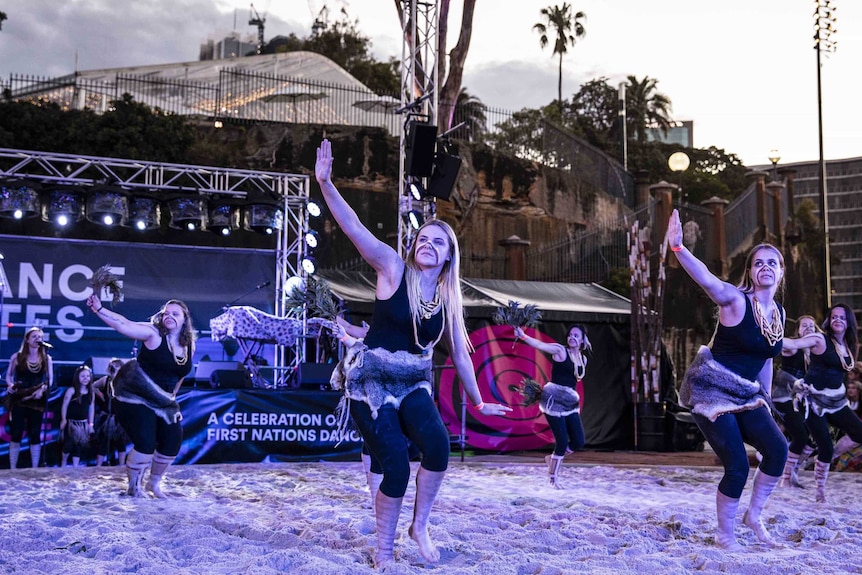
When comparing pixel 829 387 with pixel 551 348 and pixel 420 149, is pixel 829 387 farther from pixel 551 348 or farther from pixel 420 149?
pixel 420 149

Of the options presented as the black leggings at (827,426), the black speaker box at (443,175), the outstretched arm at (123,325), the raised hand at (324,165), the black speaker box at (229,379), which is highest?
the black speaker box at (443,175)

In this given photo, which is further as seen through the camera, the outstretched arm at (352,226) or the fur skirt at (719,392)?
the fur skirt at (719,392)

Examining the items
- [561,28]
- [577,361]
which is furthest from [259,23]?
[577,361]

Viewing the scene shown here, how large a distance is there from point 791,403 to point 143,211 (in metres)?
9.81

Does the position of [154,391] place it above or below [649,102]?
below

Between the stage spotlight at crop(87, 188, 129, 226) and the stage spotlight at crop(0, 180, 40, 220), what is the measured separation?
784 millimetres

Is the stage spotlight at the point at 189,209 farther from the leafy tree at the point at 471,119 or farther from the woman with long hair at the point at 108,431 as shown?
the leafy tree at the point at 471,119

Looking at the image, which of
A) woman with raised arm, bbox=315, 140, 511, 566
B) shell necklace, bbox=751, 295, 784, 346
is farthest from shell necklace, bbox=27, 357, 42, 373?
shell necklace, bbox=751, 295, 784, 346

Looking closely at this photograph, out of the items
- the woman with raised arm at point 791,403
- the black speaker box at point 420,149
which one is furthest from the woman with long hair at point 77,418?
the woman with raised arm at point 791,403

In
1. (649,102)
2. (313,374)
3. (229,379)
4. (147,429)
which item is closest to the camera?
(147,429)

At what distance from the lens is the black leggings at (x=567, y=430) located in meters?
9.46

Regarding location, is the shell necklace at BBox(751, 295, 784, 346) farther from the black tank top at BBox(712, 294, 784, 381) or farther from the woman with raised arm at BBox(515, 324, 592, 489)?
the woman with raised arm at BBox(515, 324, 592, 489)

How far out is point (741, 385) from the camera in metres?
5.26

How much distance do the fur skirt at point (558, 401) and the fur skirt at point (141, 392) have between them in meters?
4.03
